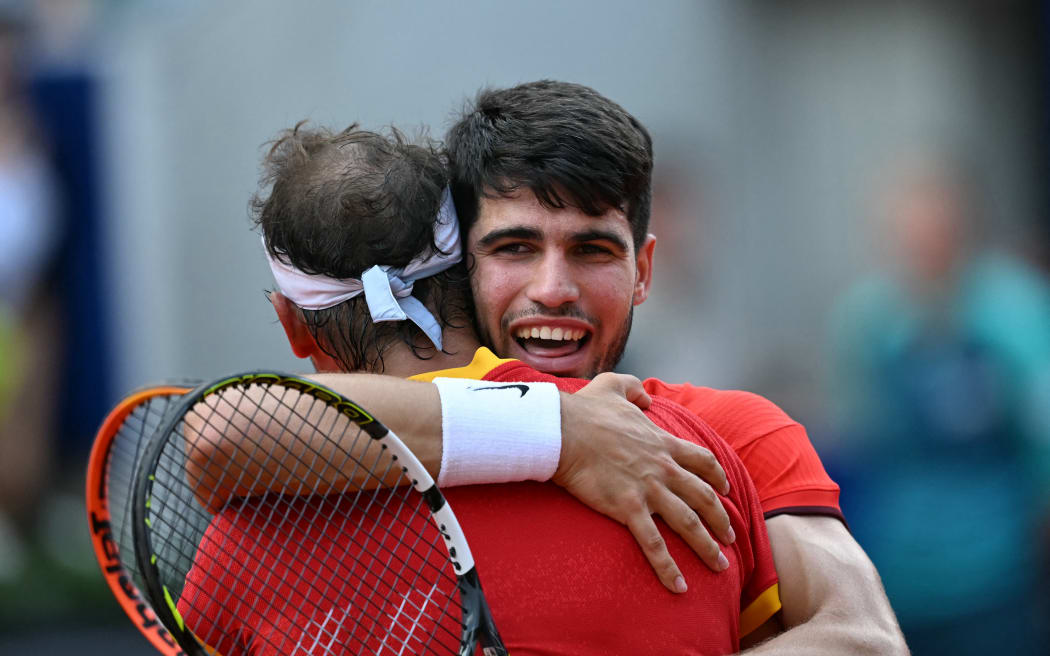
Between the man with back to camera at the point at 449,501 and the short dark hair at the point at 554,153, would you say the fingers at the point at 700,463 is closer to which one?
the man with back to camera at the point at 449,501

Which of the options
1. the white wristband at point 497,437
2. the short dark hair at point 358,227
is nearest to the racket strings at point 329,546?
the white wristband at point 497,437

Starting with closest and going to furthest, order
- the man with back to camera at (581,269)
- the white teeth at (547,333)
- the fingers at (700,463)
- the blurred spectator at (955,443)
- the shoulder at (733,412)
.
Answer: the fingers at (700,463) < the man with back to camera at (581,269) < the shoulder at (733,412) < the white teeth at (547,333) < the blurred spectator at (955,443)

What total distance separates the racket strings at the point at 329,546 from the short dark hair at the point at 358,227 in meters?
0.37

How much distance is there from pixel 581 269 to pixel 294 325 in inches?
29.4

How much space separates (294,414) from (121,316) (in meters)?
6.14

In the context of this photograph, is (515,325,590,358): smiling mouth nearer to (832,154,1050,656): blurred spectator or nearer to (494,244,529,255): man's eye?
(494,244,529,255): man's eye

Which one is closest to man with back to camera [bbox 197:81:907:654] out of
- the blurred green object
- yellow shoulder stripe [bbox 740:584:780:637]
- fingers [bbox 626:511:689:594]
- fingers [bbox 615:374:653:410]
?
yellow shoulder stripe [bbox 740:584:780:637]

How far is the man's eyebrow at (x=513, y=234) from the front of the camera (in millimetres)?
3457

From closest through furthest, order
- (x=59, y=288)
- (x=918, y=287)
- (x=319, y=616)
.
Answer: (x=319, y=616)
(x=918, y=287)
(x=59, y=288)

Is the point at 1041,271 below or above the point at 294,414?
below

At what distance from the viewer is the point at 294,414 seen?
112 inches

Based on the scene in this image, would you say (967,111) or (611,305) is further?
(967,111)

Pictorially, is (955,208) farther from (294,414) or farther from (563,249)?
(294,414)

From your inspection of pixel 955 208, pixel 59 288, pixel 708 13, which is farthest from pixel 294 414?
pixel 708 13
